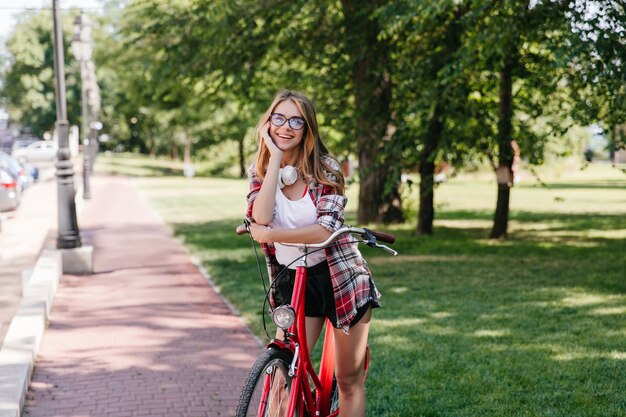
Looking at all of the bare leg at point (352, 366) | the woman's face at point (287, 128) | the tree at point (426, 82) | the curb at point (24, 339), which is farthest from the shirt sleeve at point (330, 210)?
the tree at point (426, 82)

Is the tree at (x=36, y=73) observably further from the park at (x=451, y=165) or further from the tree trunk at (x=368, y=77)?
the tree trunk at (x=368, y=77)

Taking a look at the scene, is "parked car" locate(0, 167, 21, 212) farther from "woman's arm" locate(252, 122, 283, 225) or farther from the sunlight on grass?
"woman's arm" locate(252, 122, 283, 225)

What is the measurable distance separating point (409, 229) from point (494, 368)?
11.3m

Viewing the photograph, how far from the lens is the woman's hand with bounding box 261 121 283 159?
11.9 feet

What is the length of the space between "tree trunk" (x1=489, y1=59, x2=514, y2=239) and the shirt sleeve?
9.44m

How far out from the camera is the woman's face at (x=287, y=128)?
3.70 metres

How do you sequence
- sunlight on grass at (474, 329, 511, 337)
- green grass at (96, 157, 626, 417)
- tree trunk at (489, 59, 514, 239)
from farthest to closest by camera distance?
1. tree trunk at (489, 59, 514, 239)
2. sunlight on grass at (474, 329, 511, 337)
3. green grass at (96, 157, 626, 417)

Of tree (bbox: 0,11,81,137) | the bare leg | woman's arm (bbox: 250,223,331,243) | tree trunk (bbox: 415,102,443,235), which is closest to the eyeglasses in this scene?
woman's arm (bbox: 250,223,331,243)

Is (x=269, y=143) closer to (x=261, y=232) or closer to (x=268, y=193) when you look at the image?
(x=268, y=193)

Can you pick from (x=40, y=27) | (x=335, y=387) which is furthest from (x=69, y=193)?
(x=40, y=27)

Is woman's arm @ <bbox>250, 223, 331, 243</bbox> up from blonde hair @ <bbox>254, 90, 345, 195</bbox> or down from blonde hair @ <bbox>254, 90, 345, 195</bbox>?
down

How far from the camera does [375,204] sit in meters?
17.7

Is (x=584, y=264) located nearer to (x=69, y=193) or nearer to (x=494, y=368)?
(x=494, y=368)

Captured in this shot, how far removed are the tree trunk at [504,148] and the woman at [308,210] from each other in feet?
30.7
